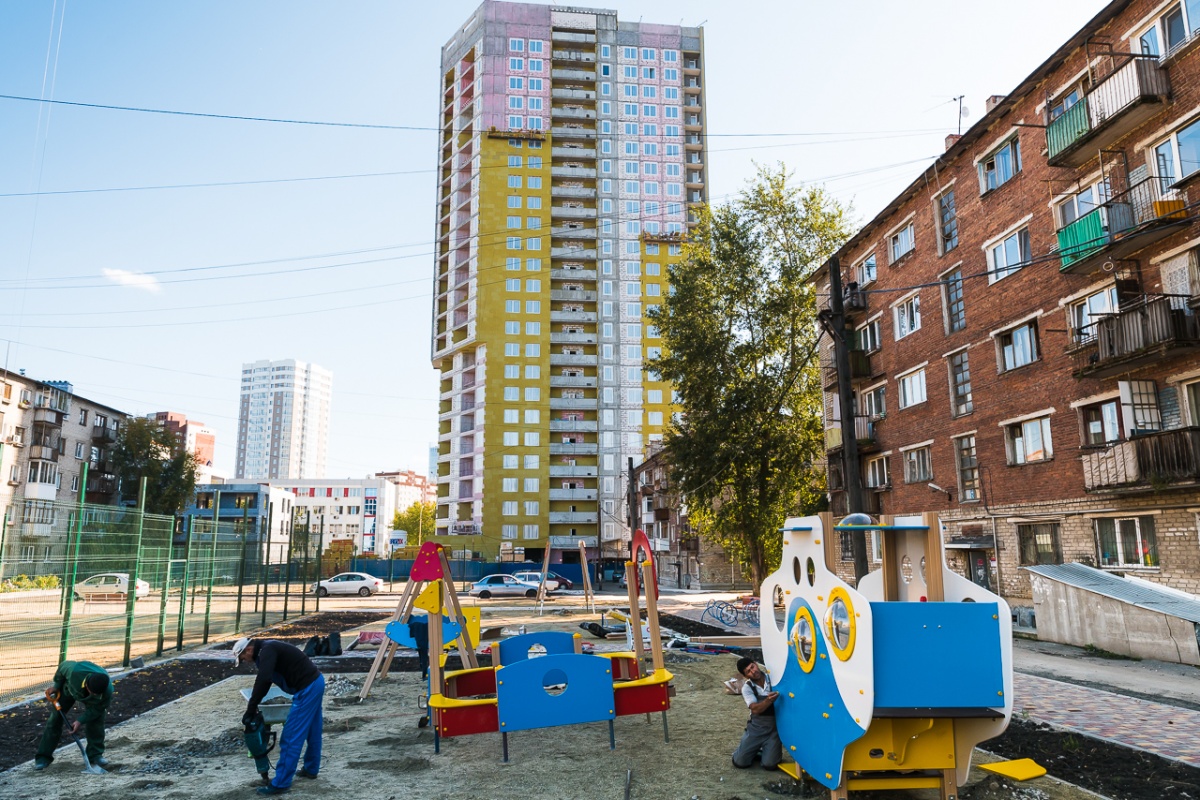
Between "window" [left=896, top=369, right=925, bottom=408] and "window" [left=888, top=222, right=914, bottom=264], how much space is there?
4590mm

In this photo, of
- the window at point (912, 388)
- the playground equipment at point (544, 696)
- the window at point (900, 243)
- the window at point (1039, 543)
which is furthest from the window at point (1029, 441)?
the playground equipment at point (544, 696)

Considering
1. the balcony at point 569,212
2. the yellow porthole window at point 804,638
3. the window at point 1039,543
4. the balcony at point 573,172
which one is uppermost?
the balcony at point 573,172

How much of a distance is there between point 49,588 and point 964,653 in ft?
42.1

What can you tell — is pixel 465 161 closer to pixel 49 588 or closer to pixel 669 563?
pixel 669 563

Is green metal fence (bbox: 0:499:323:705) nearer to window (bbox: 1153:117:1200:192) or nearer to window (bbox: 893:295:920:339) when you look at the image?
window (bbox: 1153:117:1200:192)

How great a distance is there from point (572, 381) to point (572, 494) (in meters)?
11.4

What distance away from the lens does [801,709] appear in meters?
7.21

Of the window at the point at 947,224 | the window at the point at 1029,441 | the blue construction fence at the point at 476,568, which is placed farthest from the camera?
the blue construction fence at the point at 476,568

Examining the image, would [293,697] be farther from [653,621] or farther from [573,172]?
[573,172]

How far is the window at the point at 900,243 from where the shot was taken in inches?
1160

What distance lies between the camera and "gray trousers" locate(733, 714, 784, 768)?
25.8ft

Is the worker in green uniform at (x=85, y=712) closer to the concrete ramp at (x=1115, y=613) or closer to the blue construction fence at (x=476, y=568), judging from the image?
the concrete ramp at (x=1115, y=613)

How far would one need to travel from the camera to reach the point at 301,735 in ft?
25.1

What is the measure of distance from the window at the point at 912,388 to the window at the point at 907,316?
162 cm
